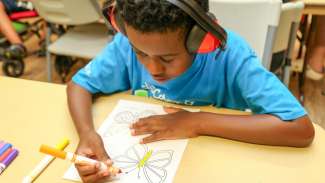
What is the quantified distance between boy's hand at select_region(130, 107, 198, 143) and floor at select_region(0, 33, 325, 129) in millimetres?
1494

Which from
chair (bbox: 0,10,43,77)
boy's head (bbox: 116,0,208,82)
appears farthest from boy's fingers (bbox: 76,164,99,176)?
chair (bbox: 0,10,43,77)

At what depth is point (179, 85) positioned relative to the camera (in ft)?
3.27

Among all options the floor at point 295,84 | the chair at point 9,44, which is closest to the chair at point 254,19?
the floor at point 295,84

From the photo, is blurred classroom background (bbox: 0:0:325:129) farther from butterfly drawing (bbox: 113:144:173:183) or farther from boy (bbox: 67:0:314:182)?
butterfly drawing (bbox: 113:144:173:183)

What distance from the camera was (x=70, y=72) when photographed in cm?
266

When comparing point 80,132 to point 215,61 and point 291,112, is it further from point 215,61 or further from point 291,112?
point 291,112

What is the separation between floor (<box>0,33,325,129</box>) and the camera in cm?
219

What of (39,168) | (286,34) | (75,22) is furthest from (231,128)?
(75,22)

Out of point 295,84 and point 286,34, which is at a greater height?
point 286,34

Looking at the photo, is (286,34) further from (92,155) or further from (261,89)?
(92,155)

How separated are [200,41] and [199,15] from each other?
0.28 ft

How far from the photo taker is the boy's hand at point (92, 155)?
0.72 meters

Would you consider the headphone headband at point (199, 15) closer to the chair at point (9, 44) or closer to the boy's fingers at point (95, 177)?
the boy's fingers at point (95, 177)

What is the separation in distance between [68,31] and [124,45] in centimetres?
143
